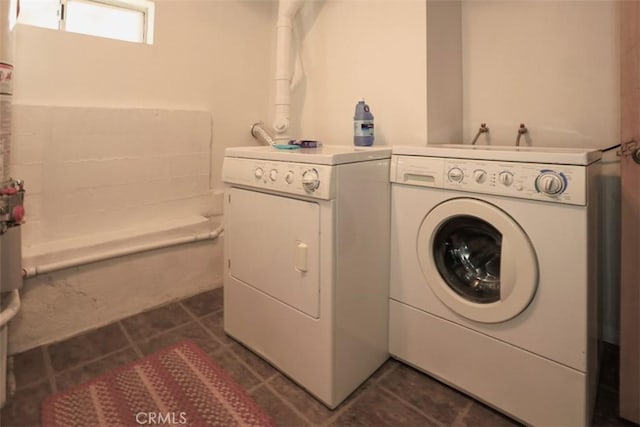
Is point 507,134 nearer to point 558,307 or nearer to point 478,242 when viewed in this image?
point 478,242

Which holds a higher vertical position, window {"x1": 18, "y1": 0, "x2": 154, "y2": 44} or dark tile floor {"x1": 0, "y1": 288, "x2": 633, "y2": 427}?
window {"x1": 18, "y1": 0, "x2": 154, "y2": 44}

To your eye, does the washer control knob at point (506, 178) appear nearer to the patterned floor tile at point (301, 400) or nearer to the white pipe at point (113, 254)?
the patterned floor tile at point (301, 400)

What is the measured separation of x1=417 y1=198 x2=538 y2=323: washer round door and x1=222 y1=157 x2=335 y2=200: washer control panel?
1.46 feet

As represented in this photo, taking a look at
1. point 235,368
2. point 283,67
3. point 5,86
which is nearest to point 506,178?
point 235,368

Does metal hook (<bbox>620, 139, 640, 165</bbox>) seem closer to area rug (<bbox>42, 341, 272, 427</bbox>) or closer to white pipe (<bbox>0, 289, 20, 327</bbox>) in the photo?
area rug (<bbox>42, 341, 272, 427</bbox>)

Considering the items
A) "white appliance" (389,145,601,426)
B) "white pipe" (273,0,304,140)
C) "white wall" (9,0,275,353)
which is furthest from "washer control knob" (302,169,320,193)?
"white wall" (9,0,275,353)

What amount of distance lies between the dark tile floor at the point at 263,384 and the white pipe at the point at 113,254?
1.17 feet

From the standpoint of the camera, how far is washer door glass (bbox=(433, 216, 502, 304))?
1369mm

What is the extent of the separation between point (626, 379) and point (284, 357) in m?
1.22

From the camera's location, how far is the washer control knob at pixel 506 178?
1225 mm

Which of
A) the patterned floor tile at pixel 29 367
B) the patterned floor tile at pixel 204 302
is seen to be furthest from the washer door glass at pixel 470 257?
the patterned floor tile at pixel 29 367

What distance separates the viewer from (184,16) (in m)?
2.15

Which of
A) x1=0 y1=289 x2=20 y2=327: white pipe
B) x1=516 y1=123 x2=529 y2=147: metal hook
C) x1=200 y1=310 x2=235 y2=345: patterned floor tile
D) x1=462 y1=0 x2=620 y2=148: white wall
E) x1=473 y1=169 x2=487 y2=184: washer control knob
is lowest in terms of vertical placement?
x1=200 y1=310 x2=235 y2=345: patterned floor tile

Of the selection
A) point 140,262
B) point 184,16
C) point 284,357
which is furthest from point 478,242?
point 184,16
